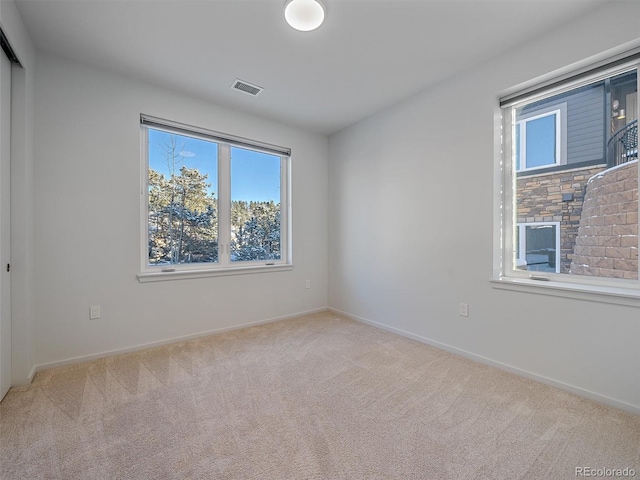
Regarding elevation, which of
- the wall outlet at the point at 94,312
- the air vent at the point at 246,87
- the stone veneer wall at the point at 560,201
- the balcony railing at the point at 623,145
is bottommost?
the wall outlet at the point at 94,312

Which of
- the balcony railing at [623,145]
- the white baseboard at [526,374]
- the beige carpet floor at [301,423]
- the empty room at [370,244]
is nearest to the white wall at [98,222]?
the empty room at [370,244]

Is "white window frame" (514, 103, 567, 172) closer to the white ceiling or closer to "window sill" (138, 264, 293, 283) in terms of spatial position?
the white ceiling

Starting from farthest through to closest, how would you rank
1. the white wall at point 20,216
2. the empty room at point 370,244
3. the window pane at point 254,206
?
1. the window pane at point 254,206
2. the white wall at point 20,216
3. the empty room at point 370,244

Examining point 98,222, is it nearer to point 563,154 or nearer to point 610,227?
point 563,154

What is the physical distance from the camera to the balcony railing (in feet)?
6.21

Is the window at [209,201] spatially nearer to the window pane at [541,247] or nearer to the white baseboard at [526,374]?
the white baseboard at [526,374]

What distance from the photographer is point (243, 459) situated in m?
1.43

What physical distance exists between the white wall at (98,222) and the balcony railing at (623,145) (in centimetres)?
341

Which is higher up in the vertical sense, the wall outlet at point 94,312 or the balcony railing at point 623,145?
the balcony railing at point 623,145

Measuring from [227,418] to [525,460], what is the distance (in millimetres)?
1612

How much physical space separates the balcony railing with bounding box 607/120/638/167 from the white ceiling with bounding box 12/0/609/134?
0.84 meters

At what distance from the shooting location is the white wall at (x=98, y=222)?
236cm

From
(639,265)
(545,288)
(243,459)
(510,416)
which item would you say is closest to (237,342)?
(243,459)

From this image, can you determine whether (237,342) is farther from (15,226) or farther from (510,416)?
(510,416)
